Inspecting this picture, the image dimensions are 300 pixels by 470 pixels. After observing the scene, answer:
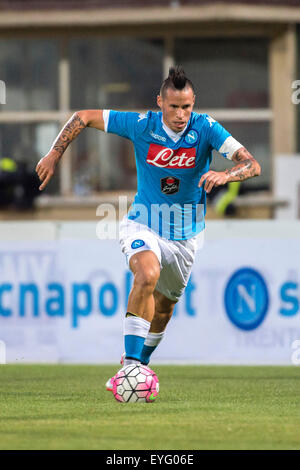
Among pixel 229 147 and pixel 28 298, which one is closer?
pixel 229 147

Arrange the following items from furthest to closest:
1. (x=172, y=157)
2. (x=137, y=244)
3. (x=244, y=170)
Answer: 1. (x=172, y=157)
2. (x=137, y=244)
3. (x=244, y=170)

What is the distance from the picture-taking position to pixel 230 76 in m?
19.2

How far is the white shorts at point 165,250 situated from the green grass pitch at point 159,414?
0.79 m

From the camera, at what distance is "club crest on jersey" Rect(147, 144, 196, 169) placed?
8.12m

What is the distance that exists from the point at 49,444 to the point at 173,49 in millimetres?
14413

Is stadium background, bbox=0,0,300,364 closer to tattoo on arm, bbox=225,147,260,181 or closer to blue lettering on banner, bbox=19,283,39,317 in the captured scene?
blue lettering on banner, bbox=19,283,39,317

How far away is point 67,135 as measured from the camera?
322 inches

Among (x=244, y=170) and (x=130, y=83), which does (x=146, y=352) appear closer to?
(x=244, y=170)

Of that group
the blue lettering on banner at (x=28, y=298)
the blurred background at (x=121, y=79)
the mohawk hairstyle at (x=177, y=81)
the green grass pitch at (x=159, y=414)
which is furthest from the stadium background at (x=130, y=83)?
the mohawk hairstyle at (x=177, y=81)

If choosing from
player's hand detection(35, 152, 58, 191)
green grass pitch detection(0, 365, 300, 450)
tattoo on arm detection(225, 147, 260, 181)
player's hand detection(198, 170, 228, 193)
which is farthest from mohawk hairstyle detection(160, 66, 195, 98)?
green grass pitch detection(0, 365, 300, 450)

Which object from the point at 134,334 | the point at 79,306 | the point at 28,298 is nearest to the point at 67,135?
the point at 134,334

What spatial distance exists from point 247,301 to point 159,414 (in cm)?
575
